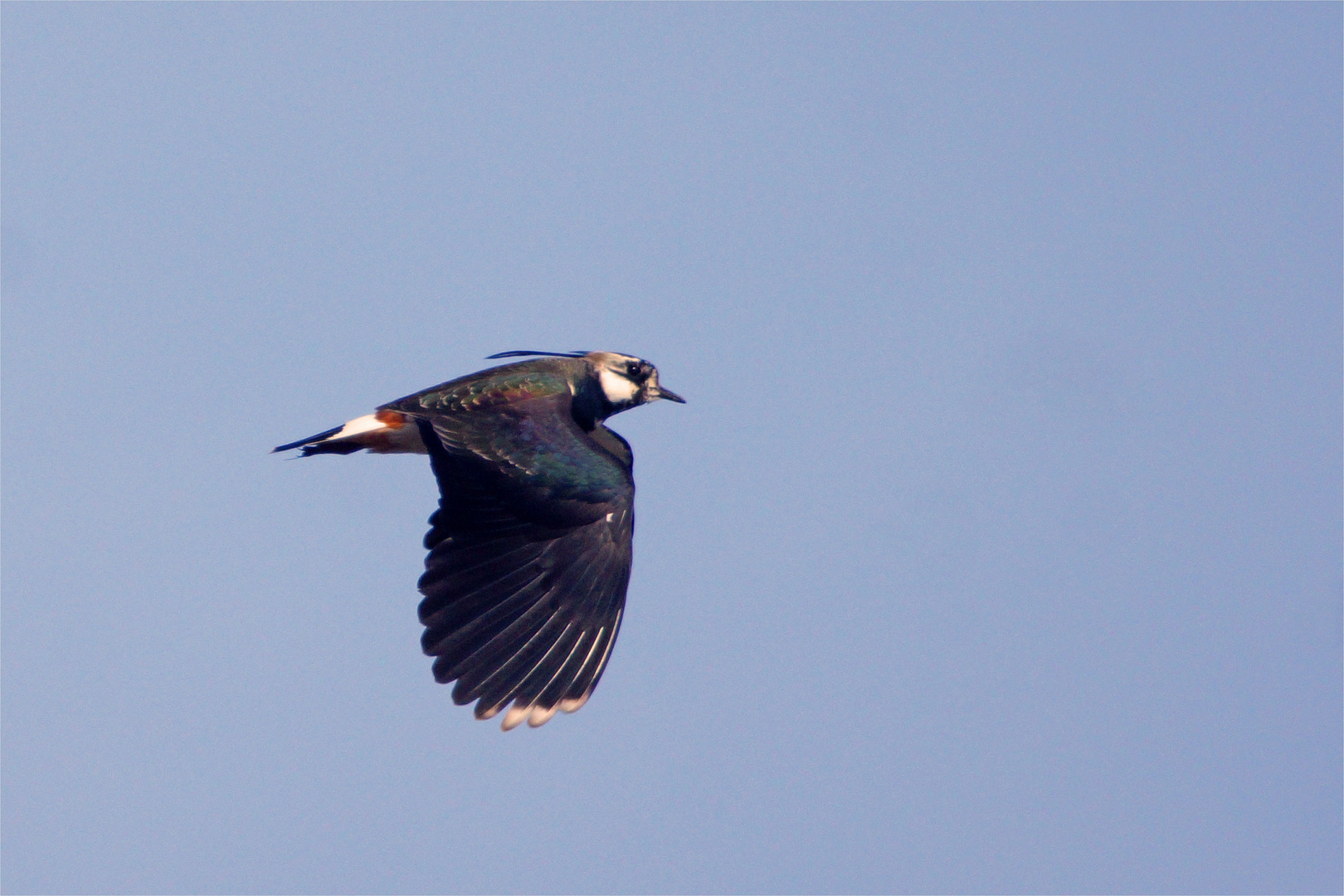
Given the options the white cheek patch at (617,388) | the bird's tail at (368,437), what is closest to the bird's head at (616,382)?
the white cheek patch at (617,388)

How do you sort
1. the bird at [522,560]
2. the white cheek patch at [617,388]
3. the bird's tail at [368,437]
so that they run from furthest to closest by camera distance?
the white cheek patch at [617,388]
the bird's tail at [368,437]
the bird at [522,560]

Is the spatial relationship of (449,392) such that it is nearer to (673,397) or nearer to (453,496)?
(453,496)

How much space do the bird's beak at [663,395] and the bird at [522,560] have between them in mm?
1556

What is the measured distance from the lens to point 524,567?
855 cm

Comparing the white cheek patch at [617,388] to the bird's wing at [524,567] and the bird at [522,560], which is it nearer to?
the bird at [522,560]

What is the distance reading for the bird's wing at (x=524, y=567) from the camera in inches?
328

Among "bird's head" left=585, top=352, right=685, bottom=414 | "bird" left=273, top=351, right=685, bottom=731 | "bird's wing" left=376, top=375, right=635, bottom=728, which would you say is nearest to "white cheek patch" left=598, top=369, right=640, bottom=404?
"bird's head" left=585, top=352, right=685, bottom=414

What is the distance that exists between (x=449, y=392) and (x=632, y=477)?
119 cm

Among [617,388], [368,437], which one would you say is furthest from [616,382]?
[368,437]

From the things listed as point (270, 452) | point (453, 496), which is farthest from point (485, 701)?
point (270, 452)

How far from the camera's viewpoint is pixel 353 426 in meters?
9.72

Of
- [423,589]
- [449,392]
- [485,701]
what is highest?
[449,392]

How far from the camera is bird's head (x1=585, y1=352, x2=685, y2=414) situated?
10.4 meters

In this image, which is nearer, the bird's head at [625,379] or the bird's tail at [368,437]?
the bird's tail at [368,437]
